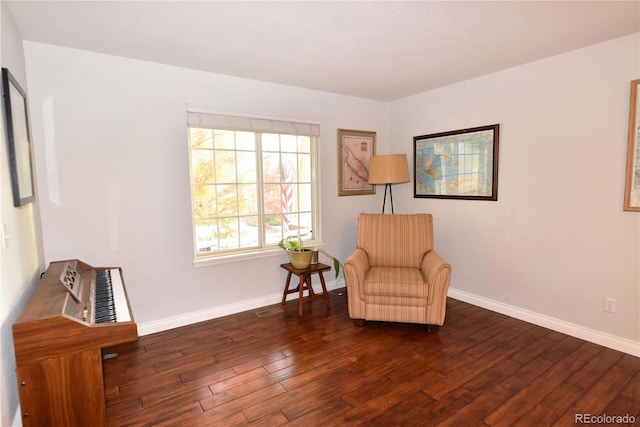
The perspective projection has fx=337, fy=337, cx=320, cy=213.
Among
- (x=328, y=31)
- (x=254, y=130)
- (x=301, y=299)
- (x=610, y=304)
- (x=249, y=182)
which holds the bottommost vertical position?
(x=301, y=299)

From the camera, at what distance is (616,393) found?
2061mm

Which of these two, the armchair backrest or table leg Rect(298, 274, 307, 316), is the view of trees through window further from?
the armchair backrest

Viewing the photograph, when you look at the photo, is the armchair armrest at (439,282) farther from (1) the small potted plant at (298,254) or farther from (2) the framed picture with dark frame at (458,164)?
(1) the small potted plant at (298,254)

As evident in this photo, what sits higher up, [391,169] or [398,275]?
[391,169]

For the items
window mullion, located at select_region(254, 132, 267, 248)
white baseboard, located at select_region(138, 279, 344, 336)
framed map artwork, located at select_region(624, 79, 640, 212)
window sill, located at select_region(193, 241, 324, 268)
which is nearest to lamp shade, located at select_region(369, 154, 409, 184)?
window sill, located at select_region(193, 241, 324, 268)

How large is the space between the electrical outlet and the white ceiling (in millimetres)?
1963

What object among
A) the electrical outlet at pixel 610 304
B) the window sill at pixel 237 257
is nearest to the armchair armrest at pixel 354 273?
the window sill at pixel 237 257

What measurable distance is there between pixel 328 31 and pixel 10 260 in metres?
2.23

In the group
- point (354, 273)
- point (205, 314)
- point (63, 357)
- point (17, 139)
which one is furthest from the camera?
point (205, 314)

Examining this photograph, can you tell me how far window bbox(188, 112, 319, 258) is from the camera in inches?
125

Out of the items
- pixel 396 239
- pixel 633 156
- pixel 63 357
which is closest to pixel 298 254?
pixel 396 239

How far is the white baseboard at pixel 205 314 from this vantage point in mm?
2961

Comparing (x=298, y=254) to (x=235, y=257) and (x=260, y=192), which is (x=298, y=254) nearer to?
(x=235, y=257)

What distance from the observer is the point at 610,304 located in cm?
262
